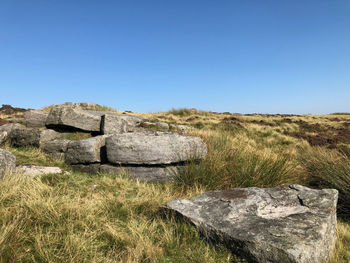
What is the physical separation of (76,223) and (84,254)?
0.64 meters

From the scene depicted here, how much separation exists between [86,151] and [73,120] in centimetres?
208

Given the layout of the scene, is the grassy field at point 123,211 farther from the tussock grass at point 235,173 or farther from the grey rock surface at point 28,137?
the grey rock surface at point 28,137

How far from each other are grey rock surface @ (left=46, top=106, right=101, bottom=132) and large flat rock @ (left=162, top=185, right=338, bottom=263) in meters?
5.29

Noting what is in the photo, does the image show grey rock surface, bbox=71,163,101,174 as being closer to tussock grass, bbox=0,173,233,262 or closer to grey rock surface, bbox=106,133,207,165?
grey rock surface, bbox=106,133,207,165

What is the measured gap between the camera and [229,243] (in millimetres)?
2834

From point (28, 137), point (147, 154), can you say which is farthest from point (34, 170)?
point (147, 154)

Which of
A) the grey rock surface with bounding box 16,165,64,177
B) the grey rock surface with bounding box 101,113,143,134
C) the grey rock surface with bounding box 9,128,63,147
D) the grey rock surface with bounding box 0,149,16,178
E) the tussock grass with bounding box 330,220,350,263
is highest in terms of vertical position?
the grey rock surface with bounding box 101,113,143,134

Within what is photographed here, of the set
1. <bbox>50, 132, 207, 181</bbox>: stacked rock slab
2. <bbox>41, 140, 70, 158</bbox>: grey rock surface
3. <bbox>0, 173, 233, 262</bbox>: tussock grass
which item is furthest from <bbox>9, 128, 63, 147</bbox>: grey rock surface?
<bbox>0, 173, 233, 262</bbox>: tussock grass

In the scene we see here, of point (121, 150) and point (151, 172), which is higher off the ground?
point (121, 150)

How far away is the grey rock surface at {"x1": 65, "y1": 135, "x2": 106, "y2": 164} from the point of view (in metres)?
6.28

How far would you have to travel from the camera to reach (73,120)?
25.8ft

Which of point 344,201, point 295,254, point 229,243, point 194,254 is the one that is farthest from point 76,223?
point 344,201

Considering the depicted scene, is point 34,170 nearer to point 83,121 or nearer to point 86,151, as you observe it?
point 86,151

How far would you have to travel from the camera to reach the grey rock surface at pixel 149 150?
5832mm
